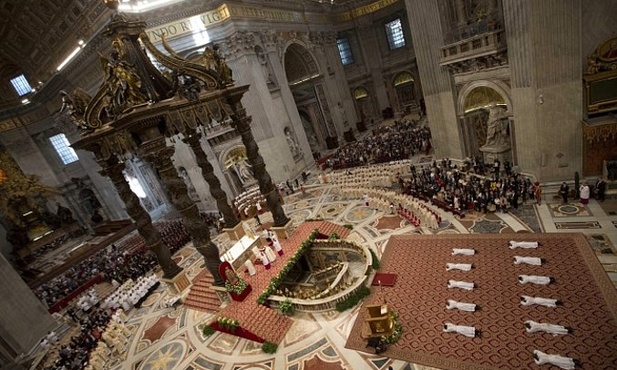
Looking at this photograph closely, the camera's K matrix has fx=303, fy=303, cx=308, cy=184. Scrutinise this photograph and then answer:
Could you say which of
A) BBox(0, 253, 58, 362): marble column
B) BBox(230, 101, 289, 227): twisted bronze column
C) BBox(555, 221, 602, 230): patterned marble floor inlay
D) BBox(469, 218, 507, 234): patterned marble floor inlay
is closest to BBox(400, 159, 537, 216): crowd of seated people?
BBox(469, 218, 507, 234): patterned marble floor inlay

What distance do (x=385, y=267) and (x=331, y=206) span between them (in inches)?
292

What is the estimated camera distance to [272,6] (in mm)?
24688

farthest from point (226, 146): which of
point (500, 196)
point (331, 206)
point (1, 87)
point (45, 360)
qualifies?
point (1, 87)

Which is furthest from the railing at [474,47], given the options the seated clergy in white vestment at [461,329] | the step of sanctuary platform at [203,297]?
the step of sanctuary platform at [203,297]

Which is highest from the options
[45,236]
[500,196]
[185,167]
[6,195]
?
[6,195]

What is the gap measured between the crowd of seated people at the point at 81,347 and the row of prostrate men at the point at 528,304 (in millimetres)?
13641

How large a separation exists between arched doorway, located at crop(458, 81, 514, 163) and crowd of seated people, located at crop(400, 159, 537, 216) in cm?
109

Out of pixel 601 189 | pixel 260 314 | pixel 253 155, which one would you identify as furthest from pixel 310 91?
pixel 260 314

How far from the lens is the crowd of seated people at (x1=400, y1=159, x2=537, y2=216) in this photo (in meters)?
12.9

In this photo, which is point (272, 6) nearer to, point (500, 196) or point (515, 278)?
point (500, 196)

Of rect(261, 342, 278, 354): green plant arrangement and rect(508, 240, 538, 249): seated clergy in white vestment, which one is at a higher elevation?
rect(261, 342, 278, 354): green plant arrangement

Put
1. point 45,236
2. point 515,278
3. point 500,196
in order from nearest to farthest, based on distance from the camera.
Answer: point 515,278, point 500,196, point 45,236

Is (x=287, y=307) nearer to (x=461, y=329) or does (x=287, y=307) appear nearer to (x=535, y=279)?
(x=461, y=329)

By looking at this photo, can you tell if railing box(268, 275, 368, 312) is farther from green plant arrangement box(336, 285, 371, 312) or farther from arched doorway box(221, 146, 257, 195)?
arched doorway box(221, 146, 257, 195)
